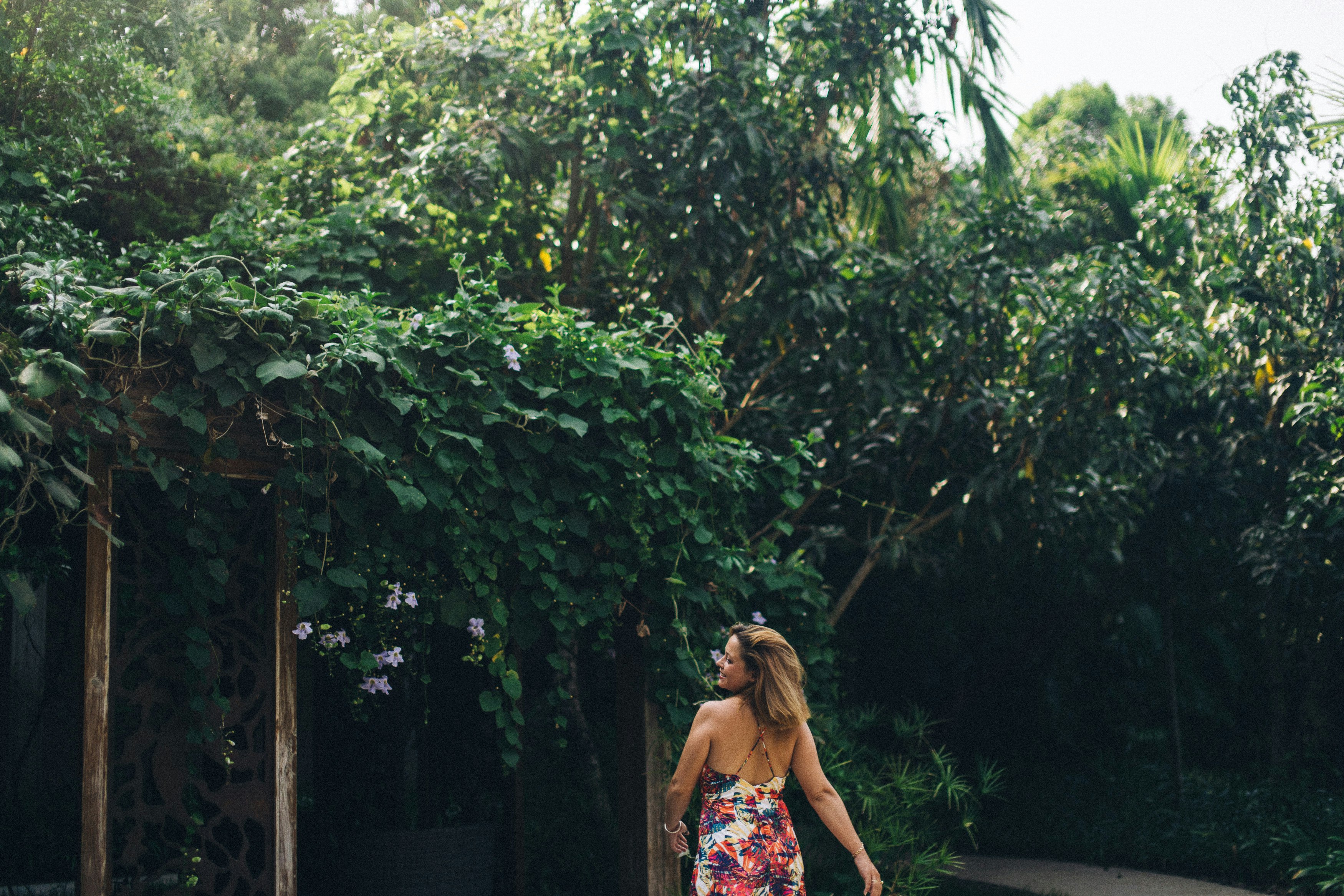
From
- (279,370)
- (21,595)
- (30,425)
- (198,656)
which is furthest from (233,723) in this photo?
(30,425)

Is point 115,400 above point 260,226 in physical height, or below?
below

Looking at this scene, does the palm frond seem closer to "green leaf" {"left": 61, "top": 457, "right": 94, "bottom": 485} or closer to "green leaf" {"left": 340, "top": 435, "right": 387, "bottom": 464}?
"green leaf" {"left": 340, "top": 435, "right": 387, "bottom": 464}

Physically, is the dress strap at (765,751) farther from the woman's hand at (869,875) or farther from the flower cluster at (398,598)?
the flower cluster at (398,598)

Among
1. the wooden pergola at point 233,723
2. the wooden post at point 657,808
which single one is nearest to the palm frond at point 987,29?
the wooden pergola at point 233,723

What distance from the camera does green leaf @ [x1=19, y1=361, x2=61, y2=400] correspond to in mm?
2496

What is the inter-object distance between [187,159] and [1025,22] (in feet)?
16.0

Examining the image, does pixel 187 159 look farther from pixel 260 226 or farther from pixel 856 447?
pixel 856 447

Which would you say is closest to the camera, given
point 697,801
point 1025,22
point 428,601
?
point 428,601

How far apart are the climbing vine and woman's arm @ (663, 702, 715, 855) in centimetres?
68

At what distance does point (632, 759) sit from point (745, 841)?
3.72 ft

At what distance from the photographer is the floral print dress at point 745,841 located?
3.08 metres

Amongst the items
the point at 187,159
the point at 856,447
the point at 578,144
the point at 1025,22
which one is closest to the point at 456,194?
the point at 578,144

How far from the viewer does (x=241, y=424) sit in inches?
125

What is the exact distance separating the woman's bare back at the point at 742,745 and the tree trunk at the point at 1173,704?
5352mm
